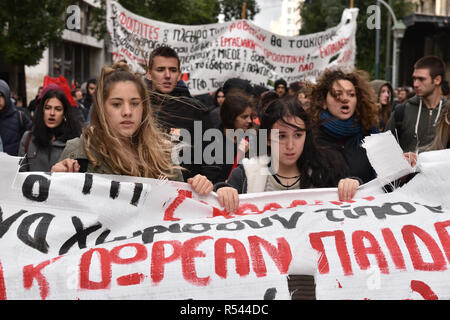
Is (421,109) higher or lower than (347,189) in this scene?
higher

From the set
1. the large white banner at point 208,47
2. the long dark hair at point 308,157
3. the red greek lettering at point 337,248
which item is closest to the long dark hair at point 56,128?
the long dark hair at point 308,157

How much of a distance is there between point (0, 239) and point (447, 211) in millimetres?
1907

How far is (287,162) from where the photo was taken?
314 centimetres

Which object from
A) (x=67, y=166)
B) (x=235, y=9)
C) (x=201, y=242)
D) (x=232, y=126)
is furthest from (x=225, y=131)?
(x=235, y=9)

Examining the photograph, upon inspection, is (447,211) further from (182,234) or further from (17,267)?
(17,267)

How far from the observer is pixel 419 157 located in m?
2.91

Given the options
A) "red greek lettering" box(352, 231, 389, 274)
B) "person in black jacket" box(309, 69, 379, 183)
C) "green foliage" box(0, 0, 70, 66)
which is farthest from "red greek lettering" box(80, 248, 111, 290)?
"green foliage" box(0, 0, 70, 66)

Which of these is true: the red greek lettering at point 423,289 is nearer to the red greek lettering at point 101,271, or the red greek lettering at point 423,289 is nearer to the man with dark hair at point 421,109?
the red greek lettering at point 101,271

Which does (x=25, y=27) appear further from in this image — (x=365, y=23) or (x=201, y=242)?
(x=201, y=242)

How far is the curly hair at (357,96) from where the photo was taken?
4043 mm

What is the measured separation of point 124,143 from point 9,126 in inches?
145

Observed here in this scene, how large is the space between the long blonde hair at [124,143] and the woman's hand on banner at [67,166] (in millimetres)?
80
